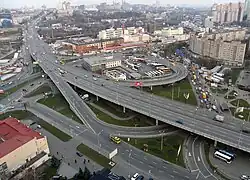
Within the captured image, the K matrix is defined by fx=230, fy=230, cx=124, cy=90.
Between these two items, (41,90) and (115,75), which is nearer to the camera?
(41,90)

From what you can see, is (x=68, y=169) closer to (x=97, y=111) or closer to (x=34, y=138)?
(x=34, y=138)

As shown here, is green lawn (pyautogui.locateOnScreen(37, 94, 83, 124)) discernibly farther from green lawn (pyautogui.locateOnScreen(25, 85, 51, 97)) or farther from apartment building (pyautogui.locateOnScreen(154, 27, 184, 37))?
apartment building (pyautogui.locateOnScreen(154, 27, 184, 37))

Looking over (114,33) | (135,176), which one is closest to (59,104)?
(135,176)

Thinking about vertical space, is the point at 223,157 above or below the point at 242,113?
below

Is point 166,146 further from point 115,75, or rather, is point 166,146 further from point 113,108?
point 115,75

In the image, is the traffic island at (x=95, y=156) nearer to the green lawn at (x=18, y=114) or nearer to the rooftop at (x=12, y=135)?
the rooftop at (x=12, y=135)

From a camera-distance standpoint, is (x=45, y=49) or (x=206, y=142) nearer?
(x=206, y=142)

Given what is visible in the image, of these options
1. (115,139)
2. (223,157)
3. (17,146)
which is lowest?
(223,157)

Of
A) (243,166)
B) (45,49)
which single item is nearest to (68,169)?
(243,166)

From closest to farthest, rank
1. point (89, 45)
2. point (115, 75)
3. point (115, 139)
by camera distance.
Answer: point (115, 139)
point (115, 75)
point (89, 45)
